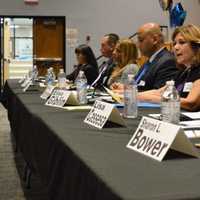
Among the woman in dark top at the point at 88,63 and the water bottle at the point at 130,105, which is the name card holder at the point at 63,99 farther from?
the woman in dark top at the point at 88,63

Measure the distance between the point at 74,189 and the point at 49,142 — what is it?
523 mm

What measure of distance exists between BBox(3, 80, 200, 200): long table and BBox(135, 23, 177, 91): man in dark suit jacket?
48.8 inches

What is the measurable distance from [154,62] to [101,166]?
2322 mm

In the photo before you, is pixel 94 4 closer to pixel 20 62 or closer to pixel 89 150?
pixel 20 62

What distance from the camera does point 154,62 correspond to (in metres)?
3.47

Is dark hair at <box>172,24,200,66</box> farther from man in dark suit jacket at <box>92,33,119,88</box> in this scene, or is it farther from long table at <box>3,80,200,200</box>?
man in dark suit jacket at <box>92,33,119,88</box>

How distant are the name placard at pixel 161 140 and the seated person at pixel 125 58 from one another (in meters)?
2.52

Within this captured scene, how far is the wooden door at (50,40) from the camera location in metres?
9.38

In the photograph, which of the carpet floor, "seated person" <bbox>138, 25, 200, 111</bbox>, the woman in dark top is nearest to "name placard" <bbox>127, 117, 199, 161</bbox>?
"seated person" <bbox>138, 25, 200, 111</bbox>

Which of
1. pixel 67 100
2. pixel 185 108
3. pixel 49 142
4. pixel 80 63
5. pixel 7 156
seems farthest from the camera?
pixel 80 63

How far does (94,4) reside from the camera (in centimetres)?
948

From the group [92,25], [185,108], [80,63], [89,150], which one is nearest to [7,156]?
[80,63]

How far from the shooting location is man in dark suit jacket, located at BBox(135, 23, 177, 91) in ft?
11.0

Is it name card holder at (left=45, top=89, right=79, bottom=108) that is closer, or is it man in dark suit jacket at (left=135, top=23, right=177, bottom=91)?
name card holder at (left=45, top=89, right=79, bottom=108)
